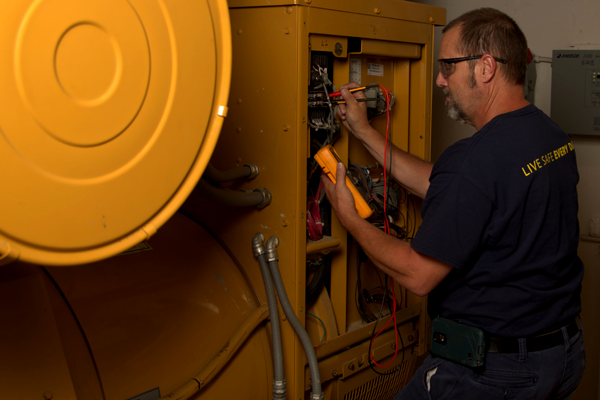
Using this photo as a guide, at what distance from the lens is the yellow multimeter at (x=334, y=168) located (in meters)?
1.65

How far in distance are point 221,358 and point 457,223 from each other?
0.75m

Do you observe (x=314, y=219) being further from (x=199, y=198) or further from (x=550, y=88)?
(x=550, y=88)

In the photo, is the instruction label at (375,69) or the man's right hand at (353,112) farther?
the instruction label at (375,69)

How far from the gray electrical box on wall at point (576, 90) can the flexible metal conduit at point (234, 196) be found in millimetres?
1570

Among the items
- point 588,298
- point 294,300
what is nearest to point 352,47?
point 294,300

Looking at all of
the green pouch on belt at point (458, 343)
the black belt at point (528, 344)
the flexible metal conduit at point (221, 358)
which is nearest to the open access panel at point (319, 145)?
the flexible metal conduit at point (221, 358)

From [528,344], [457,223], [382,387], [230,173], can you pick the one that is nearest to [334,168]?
[230,173]

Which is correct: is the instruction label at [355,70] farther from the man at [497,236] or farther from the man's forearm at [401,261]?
the man's forearm at [401,261]

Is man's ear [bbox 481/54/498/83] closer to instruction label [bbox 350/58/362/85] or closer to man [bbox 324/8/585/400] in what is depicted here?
man [bbox 324/8/585/400]

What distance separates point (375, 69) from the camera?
1.87m

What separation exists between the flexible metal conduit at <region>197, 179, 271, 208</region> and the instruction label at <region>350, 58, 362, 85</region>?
1.72 ft

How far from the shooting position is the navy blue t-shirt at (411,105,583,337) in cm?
135

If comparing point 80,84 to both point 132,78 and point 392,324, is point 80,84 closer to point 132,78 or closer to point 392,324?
point 132,78

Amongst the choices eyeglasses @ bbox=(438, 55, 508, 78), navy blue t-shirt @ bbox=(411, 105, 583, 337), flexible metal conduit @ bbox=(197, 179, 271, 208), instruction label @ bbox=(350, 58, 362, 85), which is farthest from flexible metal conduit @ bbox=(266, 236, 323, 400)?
eyeglasses @ bbox=(438, 55, 508, 78)
